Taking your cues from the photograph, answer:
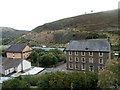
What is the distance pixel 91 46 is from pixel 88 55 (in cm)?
133

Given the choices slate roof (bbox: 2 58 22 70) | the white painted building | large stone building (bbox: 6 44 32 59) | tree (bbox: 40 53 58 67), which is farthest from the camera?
large stone building (bbox: 6 44 32 59)

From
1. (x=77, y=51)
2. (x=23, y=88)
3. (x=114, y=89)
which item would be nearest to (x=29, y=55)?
(x=77, y=51)

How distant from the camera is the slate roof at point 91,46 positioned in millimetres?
17466

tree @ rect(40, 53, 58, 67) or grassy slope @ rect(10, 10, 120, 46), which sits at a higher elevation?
grassy slope @ rect(10, 10, 120, 46)

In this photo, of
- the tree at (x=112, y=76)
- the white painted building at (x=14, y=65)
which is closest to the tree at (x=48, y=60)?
the white painted building at (x=14, y=65)

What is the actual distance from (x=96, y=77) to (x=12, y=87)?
7.16m

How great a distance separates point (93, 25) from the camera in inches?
2307

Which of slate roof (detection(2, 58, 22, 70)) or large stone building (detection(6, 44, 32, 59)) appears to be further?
large stone building (detection(6, 44, 32, 59))

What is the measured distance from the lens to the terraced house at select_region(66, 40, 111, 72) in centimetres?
1749

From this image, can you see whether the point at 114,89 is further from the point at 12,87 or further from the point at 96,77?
the point at 12,87

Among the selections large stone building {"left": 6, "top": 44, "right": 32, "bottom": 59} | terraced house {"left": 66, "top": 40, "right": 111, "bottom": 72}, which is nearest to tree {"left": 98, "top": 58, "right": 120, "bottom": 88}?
terraced house {"left": 66, "top": 40, "right": 111, "bottom": 72}

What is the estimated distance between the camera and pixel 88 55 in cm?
1831

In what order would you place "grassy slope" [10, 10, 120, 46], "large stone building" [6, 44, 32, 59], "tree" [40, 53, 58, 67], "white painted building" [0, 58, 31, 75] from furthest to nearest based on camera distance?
"grassy slope" [10, 10, 120, 46] → "large stone building" [6, 44, 32, 59] → "tree" [40, 53, 58, 67] → "white painted building" [0, 58, 31, 75]

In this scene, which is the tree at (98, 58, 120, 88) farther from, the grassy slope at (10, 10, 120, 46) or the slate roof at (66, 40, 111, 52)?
the grassy slope at (10, 10, 120, 46)
